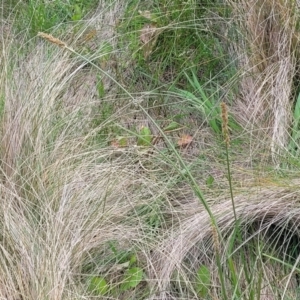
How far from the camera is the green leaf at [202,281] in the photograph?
5.97ft

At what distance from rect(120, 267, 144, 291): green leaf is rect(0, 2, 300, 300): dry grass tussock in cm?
3

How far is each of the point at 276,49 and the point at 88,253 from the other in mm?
1043

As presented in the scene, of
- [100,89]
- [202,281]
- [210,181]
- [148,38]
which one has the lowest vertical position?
[202,281]

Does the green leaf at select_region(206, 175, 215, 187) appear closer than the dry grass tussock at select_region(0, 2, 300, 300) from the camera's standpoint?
No

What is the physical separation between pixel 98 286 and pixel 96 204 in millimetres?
281

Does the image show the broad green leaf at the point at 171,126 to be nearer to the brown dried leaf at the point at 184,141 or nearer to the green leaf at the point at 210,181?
the brown dried leaf at the point at 184,141

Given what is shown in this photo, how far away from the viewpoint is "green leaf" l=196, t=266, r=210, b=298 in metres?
1.82

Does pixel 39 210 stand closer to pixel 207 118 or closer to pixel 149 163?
pixel 149 163

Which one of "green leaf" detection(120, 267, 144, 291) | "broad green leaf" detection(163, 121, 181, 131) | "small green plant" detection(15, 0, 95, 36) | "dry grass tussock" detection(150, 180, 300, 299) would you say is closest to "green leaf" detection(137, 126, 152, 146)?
"broad green leaf" detection(163, 121, 181, 131)

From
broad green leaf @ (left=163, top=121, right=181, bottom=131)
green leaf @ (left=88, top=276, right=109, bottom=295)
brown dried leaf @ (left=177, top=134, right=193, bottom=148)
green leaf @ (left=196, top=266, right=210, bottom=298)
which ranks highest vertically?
broad green leaf @ (left=163, top=121, right=181, bottom=131)

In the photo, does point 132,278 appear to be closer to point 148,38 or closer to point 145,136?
point 145,136

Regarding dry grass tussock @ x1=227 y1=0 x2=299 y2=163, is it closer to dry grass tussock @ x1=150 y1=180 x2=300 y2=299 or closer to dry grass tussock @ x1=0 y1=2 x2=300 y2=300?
dry grass tussock @ x1=0 y1=2 x2=300 y2=300

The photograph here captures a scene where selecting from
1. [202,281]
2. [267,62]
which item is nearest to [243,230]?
[202,281]

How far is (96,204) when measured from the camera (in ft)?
6.68
